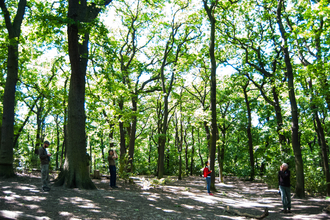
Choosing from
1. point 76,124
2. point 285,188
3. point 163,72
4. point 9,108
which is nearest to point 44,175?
point 76,124

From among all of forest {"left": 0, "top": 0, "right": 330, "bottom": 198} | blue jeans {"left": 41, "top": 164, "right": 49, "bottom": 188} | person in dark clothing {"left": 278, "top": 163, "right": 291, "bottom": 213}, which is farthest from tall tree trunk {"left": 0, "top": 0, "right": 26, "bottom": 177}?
person in dark clothing {"left": 278, "top": 163, "right": 291, "bottom": 213}

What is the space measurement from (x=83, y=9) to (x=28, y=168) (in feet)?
34.0

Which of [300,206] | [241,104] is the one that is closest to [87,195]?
[300,206]

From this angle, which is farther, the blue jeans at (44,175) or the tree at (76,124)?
the tree at (76,124)

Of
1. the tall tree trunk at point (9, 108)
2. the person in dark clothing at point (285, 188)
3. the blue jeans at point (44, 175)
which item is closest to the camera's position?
the blue jeans at point (44, 175)

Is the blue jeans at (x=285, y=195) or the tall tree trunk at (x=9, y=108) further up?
the tall tree trunk at (x=9, y=108)

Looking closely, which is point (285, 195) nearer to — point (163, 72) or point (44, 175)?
point (44, 175)

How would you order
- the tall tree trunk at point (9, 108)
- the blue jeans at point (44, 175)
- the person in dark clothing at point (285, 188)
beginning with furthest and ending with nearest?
the tall tree trunk at point (9, 108) < the person in dark clothing at point (285, 188) < the blue jeans at point (44, 175)

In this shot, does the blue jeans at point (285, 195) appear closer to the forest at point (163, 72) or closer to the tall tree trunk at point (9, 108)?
the forest at point (163, 72)

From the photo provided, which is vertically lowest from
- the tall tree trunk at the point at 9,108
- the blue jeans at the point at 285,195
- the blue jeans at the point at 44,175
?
the blue jeans at the point at 285,195

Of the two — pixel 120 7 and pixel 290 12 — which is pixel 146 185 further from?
pixel 120 7

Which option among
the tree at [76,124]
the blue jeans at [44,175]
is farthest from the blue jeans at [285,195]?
the blue jeans at [44,175]

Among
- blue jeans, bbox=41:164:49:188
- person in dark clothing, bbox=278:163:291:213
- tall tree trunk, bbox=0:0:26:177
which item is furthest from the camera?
tall tree trunk, bbox=0:0:26:177

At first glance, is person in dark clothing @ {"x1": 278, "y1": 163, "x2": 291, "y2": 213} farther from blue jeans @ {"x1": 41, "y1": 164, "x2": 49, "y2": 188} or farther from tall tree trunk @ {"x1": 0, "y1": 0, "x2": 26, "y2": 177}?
tall tree trunk @ {"x1": 0, "y1": 0, "x2": 26, "y2": 177}
